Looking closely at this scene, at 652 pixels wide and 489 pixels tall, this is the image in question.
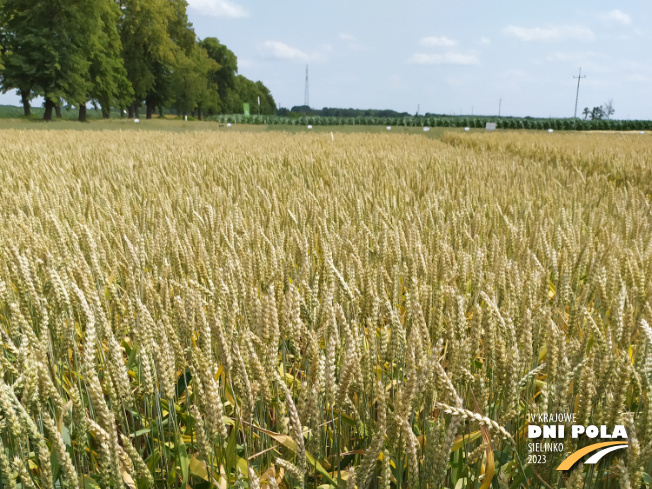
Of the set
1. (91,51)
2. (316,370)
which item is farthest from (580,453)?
(91,51)

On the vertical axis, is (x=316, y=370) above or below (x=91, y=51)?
below

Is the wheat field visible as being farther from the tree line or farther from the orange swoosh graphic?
the tree line

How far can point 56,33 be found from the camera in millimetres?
29281

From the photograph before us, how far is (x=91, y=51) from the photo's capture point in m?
30.9

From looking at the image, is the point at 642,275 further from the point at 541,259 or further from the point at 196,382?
the point at 196,382

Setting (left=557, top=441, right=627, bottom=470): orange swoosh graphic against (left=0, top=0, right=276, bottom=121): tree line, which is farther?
(left=0, top=0, right=276, bottom=121): tree line

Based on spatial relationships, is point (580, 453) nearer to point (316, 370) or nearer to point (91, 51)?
point (316, 370)

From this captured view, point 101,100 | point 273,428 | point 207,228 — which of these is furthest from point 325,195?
point 101,100

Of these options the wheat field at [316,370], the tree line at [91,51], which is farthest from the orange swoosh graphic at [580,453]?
the tree line at [91,51]

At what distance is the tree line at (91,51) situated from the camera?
29047 millimetres

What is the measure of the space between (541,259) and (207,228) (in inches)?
53.5

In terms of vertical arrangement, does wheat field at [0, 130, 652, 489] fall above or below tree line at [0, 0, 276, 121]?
below

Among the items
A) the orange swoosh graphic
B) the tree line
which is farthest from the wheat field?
the tree line

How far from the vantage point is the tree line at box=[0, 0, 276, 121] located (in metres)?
29.0
